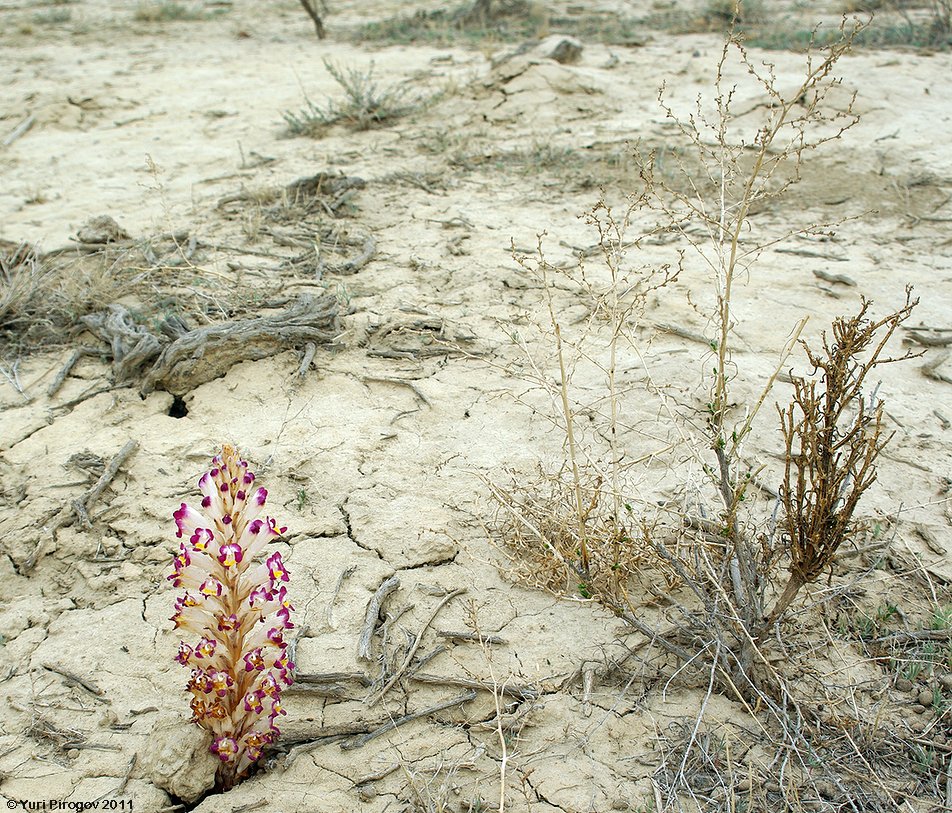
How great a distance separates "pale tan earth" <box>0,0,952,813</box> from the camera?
220cm

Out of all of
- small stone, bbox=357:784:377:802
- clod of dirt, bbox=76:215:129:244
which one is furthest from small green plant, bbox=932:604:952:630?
clod of dirt, bbox=76:215:129:244

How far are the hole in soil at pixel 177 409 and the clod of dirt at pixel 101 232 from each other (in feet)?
5.16

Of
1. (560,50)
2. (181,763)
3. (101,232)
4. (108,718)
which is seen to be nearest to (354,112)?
(560,50)

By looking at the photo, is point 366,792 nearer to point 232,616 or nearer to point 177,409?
point 232,616

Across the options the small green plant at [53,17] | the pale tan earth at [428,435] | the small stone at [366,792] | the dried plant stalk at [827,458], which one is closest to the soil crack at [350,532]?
the pale tan earth at [428,435]

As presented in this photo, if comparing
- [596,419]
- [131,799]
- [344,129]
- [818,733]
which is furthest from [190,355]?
[344,129]

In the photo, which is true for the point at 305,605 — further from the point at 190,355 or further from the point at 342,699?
the point at 190,355

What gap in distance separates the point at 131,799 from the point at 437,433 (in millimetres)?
1618

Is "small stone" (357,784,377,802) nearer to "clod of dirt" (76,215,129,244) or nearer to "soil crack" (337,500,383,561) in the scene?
"soil crack" (337,500,383,561)

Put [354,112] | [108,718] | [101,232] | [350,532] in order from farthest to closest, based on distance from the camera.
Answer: [354,112] → [101,232] → [350,532] → [108,718]

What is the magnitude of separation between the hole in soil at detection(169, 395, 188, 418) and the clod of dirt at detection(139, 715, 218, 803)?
1.59 m

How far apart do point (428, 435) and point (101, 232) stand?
8.27ft

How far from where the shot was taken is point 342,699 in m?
2.33

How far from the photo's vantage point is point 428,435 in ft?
10.8
